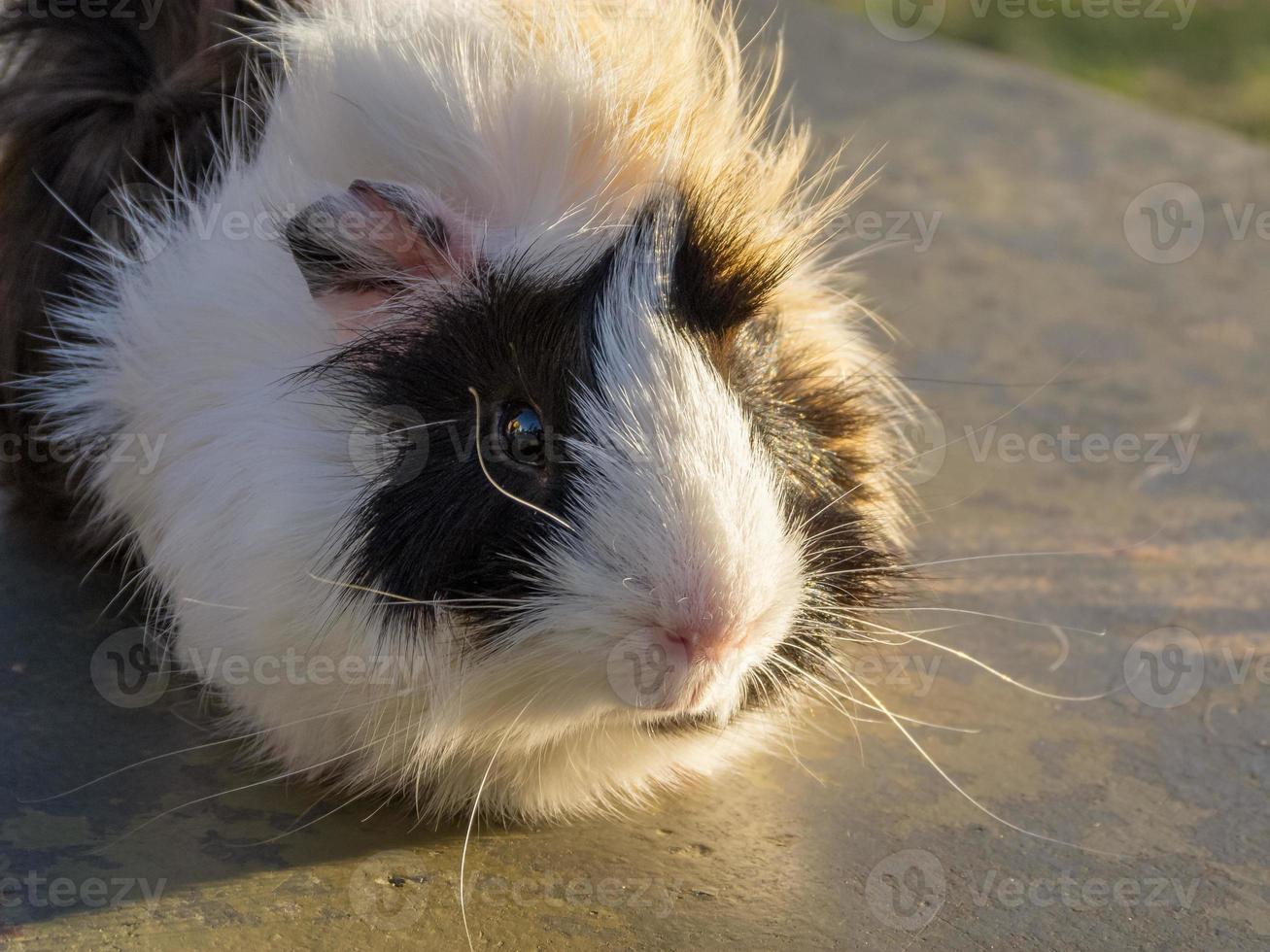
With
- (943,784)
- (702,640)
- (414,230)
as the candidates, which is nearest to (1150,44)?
(943,784)

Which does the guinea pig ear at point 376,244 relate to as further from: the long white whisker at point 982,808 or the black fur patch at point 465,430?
the long white whisker at point 982,808

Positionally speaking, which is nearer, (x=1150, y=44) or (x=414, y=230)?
(x=414, y=230)

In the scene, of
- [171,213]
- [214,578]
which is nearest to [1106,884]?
[214,578]

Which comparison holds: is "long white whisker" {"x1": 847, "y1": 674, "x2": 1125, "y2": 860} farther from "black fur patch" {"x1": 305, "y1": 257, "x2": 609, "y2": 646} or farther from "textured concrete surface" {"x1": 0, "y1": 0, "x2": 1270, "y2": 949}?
"black fur patch" {"x1": 305, "y1": 257, "x2": 609, "y2": 646}

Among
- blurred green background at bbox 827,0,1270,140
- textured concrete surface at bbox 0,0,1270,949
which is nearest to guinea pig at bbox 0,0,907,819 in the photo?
textured concrete surface at bbox 0,0,1270,949

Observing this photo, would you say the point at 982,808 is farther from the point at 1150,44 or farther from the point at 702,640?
the point at 1150,44

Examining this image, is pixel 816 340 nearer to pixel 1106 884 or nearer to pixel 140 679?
pixel 1106 884
